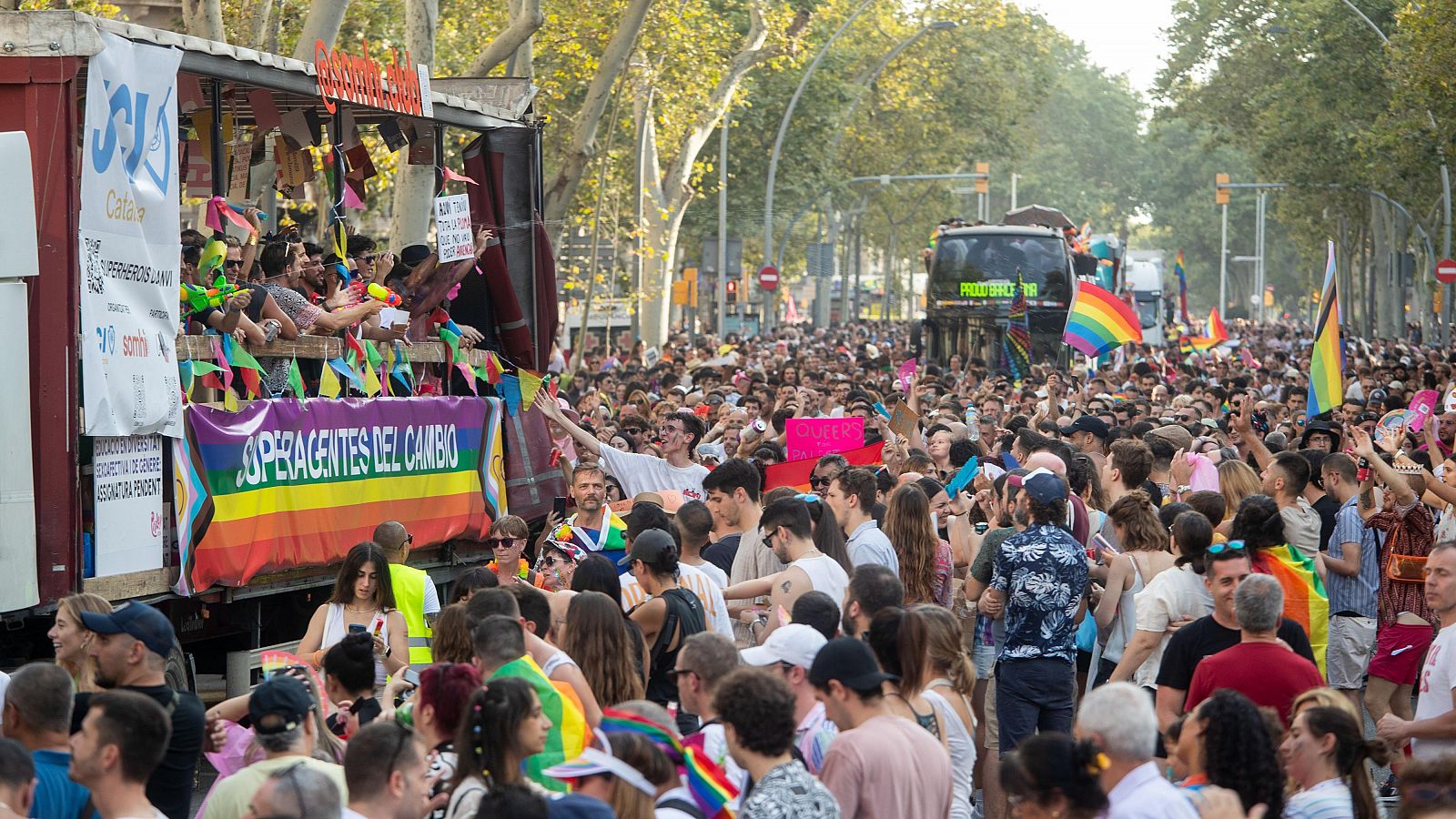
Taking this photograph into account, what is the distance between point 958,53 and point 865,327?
12.0 metres

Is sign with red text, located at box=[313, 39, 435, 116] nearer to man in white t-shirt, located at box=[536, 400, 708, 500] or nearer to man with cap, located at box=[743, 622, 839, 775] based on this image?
man in white t-shirt, located at box=[536, 400, 708, 500]

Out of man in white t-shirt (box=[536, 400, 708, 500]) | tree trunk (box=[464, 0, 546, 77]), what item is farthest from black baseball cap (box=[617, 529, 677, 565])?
tree trunk (box=[464, 0, 546, 77])

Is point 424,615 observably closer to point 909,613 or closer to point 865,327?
point 909,613

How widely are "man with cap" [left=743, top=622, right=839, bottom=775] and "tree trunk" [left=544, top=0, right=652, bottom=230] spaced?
1556 cm

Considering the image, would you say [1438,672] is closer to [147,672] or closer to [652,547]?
[652,547]

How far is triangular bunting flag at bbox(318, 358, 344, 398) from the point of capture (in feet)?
33.6

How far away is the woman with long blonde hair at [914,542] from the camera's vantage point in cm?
878

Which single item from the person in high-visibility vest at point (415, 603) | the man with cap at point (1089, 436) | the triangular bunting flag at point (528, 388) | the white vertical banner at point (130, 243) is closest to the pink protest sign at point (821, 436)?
the man with cap at point (1089, 436)

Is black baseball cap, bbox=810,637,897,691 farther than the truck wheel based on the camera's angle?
No

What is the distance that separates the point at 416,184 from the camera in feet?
59.7

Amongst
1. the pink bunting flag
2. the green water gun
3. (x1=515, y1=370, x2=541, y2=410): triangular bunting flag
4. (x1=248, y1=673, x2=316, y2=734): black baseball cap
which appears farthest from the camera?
(x1=515, y1=370, x2=541, y2=410): triangular bunting flag

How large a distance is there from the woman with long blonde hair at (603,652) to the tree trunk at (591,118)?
49.5ft

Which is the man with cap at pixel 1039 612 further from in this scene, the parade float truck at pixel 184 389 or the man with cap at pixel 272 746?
the parade float truck at pixel 184 389

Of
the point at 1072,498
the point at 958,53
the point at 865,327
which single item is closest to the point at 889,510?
the point at 1072,498
